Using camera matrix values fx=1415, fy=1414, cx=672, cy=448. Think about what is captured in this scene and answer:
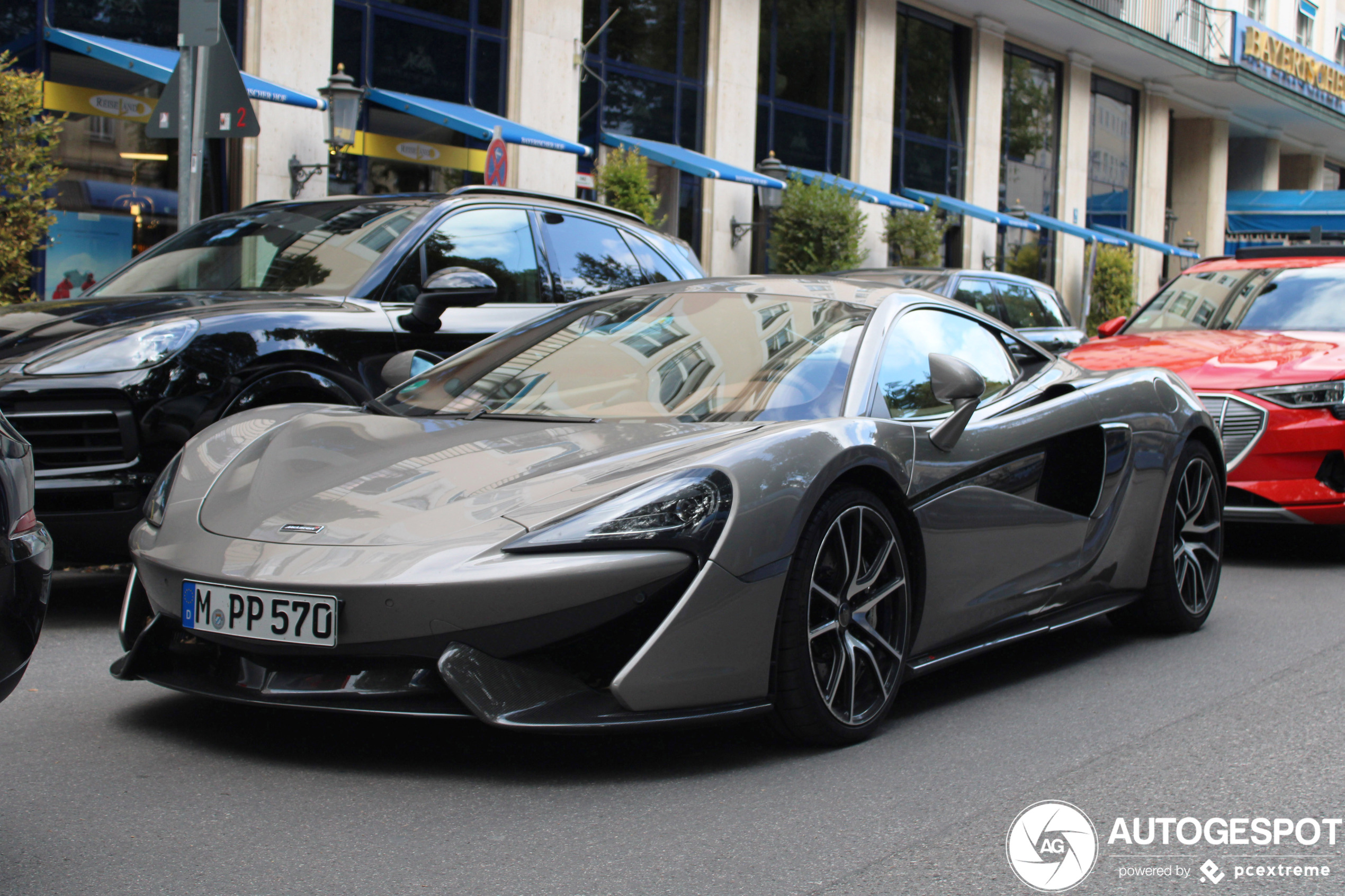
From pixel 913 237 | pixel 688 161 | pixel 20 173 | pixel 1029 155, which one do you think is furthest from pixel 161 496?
pixel 1029 155

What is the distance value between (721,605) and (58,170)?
967cm

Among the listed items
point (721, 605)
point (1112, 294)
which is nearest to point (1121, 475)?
point (721, 605)

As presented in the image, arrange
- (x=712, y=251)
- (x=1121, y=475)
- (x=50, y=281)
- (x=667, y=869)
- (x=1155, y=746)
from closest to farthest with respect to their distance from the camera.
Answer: (x=667, y=869), (x=1155, y=746), (x=1121, y=475), (x=50, y=281), (x=712, y=251)

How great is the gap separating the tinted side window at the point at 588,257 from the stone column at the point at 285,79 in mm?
8677

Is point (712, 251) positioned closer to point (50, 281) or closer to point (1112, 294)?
point (50, 281)

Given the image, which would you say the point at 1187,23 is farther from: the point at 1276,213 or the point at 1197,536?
the point at 1197,536

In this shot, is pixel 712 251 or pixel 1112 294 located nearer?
pixel 712 251

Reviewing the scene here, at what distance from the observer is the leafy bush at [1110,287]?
102 feet

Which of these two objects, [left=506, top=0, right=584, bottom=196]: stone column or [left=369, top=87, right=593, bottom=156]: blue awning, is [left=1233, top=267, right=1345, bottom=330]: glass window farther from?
[left=506, top=0, right=584, bottom=196]: stone column

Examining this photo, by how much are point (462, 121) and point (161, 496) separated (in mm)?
12423

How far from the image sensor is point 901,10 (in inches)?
1005

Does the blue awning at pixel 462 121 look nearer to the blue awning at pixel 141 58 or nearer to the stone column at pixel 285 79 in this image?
the stone column at pixel 285 79

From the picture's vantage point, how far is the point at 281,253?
6.25m

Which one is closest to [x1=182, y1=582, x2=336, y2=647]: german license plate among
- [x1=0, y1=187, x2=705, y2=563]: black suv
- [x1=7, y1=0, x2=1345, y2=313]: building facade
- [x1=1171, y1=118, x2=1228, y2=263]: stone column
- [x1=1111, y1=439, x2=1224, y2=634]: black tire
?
[x1=0, y1=187, x2=705, y2=563]: black suv
